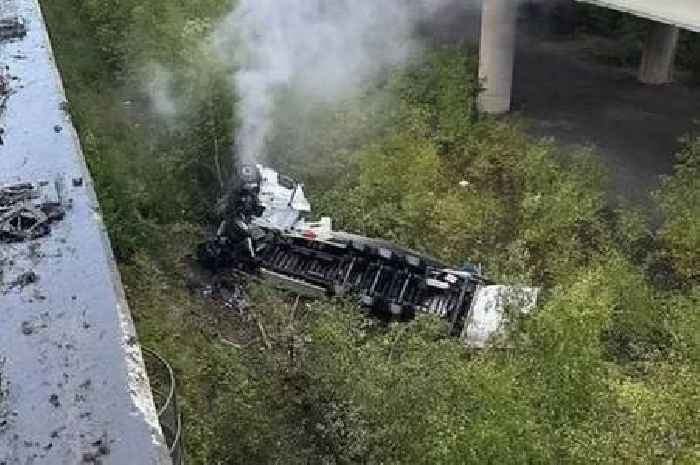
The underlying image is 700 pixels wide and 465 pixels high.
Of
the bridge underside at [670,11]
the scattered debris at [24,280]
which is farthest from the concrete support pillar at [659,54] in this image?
the scattered debris at [24,280]

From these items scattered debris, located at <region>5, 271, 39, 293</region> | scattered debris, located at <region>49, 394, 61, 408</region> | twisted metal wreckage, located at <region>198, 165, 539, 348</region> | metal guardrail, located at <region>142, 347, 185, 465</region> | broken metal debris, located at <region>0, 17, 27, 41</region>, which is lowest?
twisted metal wreckage, located at <region>198, 165, 539, 348</region>

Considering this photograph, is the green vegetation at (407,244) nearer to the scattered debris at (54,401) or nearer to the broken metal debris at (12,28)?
the broken metal debris at (12,28)

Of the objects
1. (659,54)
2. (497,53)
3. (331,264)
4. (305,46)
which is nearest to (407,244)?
(331,264)

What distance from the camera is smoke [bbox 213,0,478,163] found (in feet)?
54.1

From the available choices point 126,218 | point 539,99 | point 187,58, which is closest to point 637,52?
point 539,99

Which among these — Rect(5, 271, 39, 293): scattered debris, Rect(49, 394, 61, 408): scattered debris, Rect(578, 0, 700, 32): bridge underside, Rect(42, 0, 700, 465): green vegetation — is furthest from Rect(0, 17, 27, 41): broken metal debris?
Rect(578, 0, 700, 32): bridge underside

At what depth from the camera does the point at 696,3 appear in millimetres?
13109

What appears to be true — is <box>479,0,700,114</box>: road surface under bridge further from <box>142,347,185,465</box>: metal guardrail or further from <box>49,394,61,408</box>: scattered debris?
<box>49,394,61,408</box>: scattered debris

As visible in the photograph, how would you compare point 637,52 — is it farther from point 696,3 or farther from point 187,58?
point 187,58

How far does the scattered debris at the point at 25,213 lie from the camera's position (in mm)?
8445

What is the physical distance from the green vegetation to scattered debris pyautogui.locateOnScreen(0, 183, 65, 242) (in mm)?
2703

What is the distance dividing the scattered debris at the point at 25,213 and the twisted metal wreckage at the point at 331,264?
15.0 feet

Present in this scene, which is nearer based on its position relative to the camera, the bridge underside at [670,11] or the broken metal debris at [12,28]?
the bridge underside at [670,11]

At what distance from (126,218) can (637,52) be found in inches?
536
